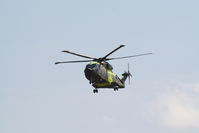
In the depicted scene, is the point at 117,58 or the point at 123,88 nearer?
the point at 117,58

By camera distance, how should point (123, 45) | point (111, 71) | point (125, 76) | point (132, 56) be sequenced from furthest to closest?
point (125, 76) → point (111, 71) → point (132, 56) → point (123, 45)

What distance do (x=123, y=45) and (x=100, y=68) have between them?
781 cm

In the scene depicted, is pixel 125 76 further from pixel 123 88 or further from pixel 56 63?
pixel 56 63

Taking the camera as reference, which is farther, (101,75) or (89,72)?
(101,75)

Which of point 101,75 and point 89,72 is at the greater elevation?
point 89,72

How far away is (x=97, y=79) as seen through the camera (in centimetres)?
8612

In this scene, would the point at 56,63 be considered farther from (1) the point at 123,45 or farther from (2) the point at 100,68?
(1) the point at 123,45

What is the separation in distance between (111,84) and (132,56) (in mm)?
7723

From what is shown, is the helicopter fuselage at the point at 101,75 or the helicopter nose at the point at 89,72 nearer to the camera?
the helicopter nose at the point at 89,72

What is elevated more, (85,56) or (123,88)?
(85,56)

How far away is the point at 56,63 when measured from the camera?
90.1 metres

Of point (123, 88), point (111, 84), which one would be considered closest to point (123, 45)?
point (111, 84)

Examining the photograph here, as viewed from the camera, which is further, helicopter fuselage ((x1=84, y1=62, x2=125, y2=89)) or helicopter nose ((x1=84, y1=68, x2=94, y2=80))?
helicopter fuselage ((x1=84, y1=62, x2=125, y2=89))

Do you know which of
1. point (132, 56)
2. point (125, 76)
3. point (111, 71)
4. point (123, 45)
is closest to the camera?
point (123, 45)
